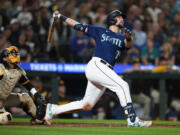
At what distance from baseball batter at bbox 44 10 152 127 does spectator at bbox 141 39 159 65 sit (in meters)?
4.73

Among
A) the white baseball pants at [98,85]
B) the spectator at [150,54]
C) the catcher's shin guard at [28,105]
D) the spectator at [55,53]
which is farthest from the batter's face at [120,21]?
the spectator at [150,54]

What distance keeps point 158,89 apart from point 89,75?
491 cm

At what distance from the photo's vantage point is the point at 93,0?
1459cm

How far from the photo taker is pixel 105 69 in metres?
7.28

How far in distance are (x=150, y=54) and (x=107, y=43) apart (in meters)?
5.48

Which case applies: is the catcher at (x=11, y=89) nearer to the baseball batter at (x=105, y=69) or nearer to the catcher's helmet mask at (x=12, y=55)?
the catcher's helmet mask at (x=12, y=55)

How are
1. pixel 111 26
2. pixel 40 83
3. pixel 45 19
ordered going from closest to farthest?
pixel 111 26, pixel 40 83, pixel 45 19

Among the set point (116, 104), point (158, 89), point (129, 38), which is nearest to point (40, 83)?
point (116, 104)

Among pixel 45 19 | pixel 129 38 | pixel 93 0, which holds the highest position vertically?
pixel 93 0

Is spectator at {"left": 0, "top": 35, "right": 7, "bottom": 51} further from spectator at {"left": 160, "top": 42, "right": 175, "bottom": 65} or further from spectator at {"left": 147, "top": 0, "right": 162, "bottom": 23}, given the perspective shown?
spectator at {"left": 147, "top": 0, "right": 162, "bottom": 23}

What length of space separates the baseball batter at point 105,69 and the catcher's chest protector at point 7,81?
2.41 feet

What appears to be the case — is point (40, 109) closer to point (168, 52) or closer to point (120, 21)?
point (120, 21)

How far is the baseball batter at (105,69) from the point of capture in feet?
23.4

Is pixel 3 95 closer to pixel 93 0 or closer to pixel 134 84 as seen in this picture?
pixel 134 84
